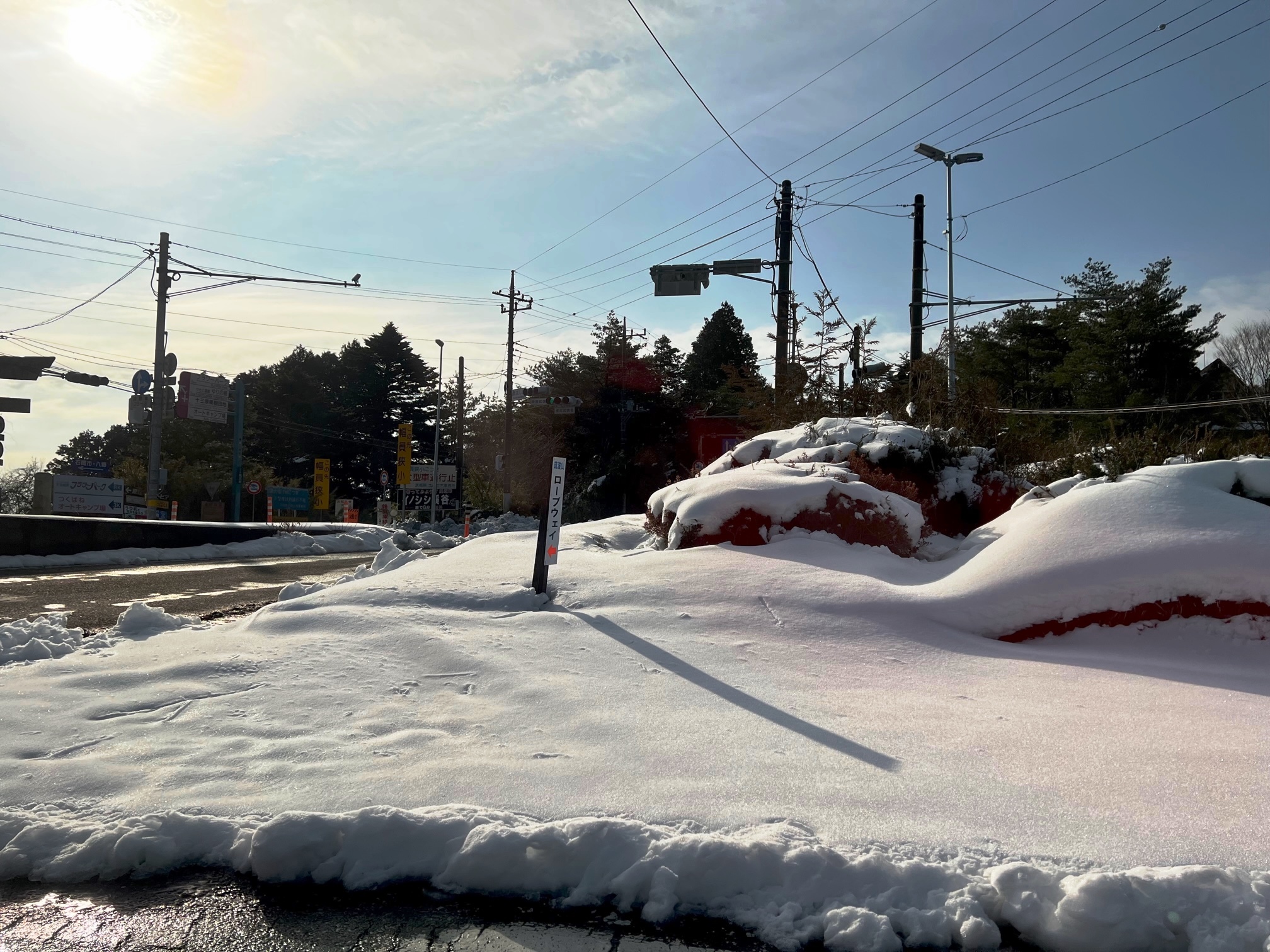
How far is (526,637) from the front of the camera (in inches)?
204

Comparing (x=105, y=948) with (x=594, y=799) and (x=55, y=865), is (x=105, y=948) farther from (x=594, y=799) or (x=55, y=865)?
(x=594, y=799)

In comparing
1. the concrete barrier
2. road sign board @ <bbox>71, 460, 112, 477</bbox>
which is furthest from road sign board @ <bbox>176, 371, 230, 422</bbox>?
the concrete barrier

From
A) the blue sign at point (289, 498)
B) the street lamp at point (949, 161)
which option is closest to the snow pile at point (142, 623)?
the street lamp at point (949, 161)

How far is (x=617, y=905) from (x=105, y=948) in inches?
54.4

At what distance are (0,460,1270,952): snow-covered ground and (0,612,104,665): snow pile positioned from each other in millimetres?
298

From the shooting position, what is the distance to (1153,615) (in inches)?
217

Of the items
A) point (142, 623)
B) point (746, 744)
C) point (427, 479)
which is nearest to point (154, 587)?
point (142, 623)

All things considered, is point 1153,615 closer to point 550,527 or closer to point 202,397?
point 550,527

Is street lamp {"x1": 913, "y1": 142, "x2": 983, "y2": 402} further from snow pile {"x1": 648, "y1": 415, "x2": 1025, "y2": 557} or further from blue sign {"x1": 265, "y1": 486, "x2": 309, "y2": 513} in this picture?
blue sign {"x1": 265, "y1": 486, "x2": 309, "y2": 513}

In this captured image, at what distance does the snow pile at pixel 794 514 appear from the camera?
7465mm

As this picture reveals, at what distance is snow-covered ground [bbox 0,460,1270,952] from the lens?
8.08 ft

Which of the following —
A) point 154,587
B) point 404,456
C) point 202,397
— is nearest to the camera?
point 154,587

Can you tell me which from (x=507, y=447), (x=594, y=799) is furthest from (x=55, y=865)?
(x=507, y=447)

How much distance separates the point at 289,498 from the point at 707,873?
154 ft
